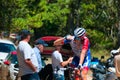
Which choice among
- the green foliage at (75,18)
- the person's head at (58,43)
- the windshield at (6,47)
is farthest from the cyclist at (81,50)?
the green foliage at (75,18)

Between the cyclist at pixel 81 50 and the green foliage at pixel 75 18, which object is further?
the green foliage at pixel 75 18

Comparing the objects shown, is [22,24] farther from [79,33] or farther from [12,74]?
[79,33]

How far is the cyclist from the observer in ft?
30.7

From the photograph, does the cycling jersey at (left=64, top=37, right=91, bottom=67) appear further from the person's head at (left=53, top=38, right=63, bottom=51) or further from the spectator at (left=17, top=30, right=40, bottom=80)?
the person's head at (left=53, top=38, right=63, bottom=51)

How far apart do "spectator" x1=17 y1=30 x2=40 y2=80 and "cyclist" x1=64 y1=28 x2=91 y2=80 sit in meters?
0.89

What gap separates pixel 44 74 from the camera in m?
13.4

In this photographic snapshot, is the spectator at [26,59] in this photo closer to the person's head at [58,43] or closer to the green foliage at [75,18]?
the person's head at [58,43]

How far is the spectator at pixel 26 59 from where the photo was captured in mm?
9117

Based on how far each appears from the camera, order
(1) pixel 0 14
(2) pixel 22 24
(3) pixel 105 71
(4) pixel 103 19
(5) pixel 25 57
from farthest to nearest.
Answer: (4) pixel 103 19
(2) pixel 22 24
(1) pixel 0 14
(3) pixel 105 71
(5) pixel 25 57

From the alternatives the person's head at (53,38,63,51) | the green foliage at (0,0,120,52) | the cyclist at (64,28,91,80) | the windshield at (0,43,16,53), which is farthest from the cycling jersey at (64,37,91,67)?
the green foliage at (0,0,120,52)

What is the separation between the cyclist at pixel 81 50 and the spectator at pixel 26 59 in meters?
0.89

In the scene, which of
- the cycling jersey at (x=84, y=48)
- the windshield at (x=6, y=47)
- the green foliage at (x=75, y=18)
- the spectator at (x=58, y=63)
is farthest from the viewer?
the green foliage at (x=75, y=18)

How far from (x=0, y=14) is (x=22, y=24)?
585cm

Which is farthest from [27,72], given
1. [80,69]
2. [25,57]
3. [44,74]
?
[44,74]
